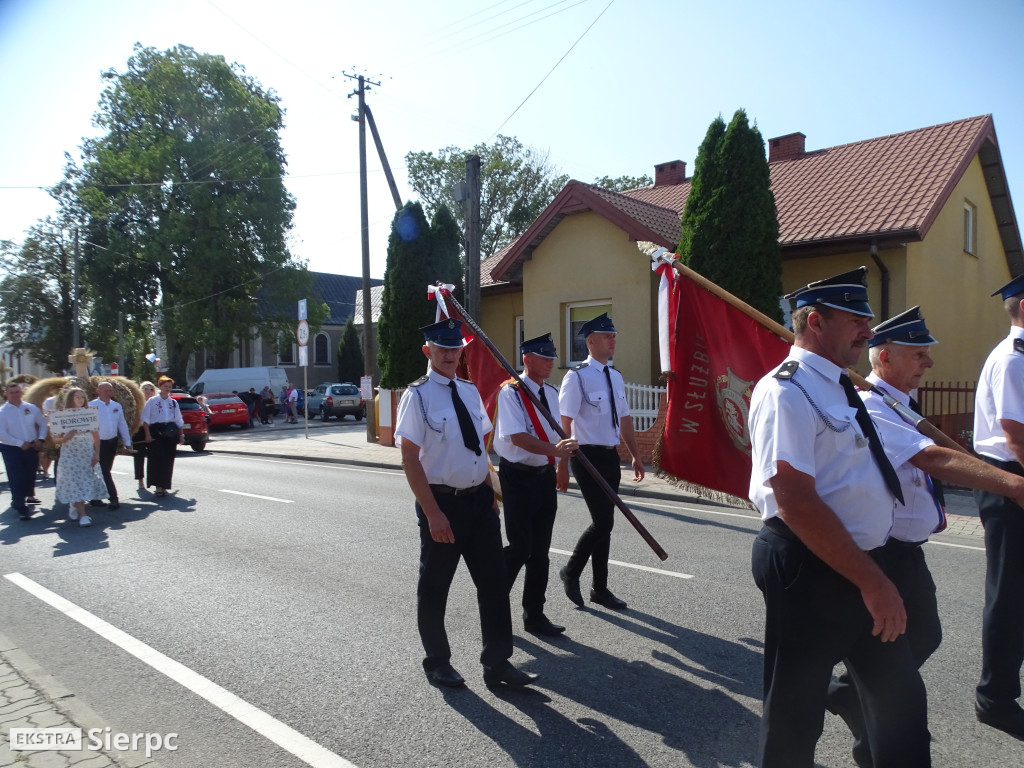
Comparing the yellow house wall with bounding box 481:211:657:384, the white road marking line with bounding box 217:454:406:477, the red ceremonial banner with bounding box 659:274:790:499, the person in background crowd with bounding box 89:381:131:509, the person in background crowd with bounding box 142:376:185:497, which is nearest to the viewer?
the red ceremonial banner with bounding box 659:274:790:499

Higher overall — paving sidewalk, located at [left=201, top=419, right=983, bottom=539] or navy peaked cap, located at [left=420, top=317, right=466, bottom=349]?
navy peaked cap, located at [left=420, top=317, right=466, bottom=349]

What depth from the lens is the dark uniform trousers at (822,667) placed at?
2.40 meters

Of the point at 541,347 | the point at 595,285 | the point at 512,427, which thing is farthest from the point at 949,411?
the point at 512,427

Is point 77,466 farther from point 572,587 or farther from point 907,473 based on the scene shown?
point 907,473

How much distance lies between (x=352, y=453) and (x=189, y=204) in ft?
84.2

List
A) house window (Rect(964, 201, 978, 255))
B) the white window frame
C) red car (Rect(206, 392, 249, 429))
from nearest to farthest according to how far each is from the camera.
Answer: house window (Rect(964, 201, 978, 255)), the white window frame, red car (Rect(206, 392, 249, 429))

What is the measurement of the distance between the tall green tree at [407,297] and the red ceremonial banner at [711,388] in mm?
15777

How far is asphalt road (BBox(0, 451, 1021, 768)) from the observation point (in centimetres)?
359

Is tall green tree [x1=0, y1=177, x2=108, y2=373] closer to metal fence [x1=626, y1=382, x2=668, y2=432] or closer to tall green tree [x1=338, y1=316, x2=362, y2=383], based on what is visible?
tall green tree [x1=338, y1=316, x2=362, y2=383]

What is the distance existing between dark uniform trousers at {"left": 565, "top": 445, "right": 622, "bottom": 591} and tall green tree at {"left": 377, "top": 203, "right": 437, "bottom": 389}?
1541 centimetres

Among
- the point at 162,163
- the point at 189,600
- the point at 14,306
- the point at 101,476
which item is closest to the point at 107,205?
the point at 162,163

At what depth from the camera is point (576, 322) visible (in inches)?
726

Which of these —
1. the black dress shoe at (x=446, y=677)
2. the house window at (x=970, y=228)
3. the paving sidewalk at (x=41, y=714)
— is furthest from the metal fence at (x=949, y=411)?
the paving sidewalk at (x=41, y=714)

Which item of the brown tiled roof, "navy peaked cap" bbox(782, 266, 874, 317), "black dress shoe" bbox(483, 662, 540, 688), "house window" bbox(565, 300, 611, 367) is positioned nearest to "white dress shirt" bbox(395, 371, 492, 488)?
"black dress shoe" bbox(483, 662, 540, 688)
